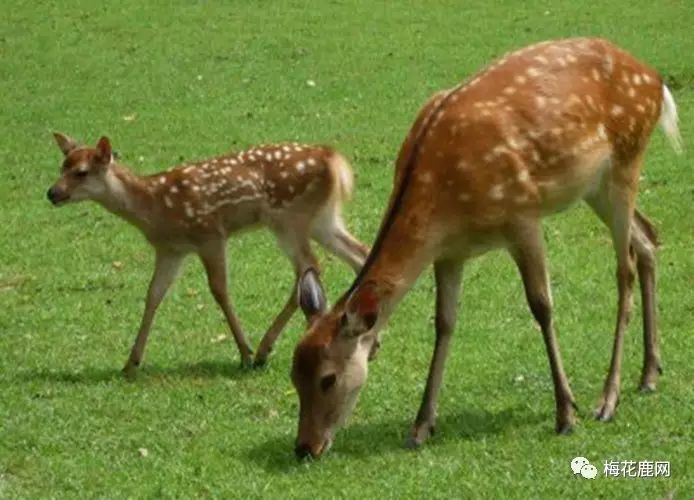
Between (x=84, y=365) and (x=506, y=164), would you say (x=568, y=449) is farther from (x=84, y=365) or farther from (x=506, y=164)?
(x=84, y=365)

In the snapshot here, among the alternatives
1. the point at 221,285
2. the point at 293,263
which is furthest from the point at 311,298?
the point at 293,263

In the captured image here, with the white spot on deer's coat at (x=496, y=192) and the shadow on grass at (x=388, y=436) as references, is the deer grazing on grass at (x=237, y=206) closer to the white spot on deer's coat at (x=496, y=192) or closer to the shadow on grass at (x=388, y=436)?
the shadow on grass at (x=388, y=436)

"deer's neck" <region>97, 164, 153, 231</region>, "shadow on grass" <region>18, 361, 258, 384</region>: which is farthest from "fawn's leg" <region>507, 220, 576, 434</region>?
"deer's neck" <region>97, 164, 153, 231</region>

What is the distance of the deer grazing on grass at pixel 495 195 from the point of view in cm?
698

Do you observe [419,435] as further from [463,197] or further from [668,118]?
[668,118]

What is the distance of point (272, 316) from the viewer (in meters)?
10.3

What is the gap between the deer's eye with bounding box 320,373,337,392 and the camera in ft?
22.7

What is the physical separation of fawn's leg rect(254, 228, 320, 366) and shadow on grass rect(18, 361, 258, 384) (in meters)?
0.17

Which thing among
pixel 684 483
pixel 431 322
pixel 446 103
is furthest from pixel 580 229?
pixel 684 483

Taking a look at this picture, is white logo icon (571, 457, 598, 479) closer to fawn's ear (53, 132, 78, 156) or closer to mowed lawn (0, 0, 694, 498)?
mowed lawn (0, 0, 694, 498)

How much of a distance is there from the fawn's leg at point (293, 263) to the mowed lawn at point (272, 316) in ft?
0.41

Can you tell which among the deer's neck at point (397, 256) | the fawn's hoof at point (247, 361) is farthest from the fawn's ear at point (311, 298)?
the fawn's hoof at point (247, 361)

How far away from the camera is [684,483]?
6566mm

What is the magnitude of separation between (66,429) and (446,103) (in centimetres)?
242
